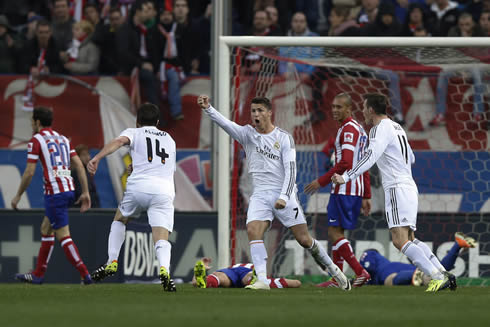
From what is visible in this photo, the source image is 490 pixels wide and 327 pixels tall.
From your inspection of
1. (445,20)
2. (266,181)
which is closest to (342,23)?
(445,20)

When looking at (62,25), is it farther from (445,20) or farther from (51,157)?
(445,20)

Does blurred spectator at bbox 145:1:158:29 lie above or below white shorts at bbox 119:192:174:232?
above

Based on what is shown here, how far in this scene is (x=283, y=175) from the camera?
9.77 meters

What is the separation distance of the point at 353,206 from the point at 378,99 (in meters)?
1.60

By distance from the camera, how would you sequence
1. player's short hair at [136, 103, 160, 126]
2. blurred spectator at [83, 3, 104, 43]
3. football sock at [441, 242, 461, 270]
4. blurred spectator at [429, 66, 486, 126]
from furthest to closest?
blurred spectator at [83, 3, 104, 43], blurred spectator at [429, 66, 486, 126], football sock at [441, 242, 461, 270], player's short hair at [136, 103, 160, 126]

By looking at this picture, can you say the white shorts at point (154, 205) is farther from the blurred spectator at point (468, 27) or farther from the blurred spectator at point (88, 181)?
the blurred spectator at point (468, 27)

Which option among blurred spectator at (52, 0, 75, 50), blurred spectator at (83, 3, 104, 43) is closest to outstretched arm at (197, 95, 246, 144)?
blurred spectator at (83, 3, 104, 43)

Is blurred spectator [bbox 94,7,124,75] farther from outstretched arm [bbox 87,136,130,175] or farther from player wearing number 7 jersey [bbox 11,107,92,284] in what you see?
outstretched arm [bbox 87,136,130,175]

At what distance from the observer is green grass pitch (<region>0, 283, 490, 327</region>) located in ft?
20.1

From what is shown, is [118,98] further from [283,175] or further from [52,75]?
[283,175]

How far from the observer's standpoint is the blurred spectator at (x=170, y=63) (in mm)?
15172

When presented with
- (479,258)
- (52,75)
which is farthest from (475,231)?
(52,75)

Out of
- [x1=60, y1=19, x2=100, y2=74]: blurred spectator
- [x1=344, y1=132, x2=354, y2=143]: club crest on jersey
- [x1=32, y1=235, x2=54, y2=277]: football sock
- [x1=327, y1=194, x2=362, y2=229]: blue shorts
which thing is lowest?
[x1=32, y1=235, x2=54, y2=277]: football sock

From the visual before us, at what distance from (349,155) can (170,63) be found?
17.9ft
